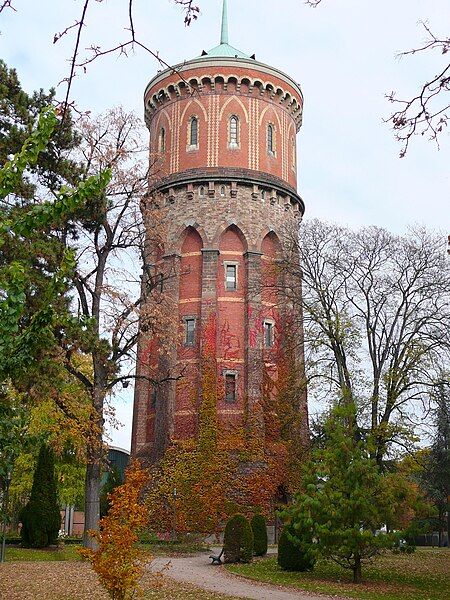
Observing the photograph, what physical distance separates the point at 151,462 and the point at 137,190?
553 inches

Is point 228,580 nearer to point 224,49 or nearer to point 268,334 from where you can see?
point 268,334

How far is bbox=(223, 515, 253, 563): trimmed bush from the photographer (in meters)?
21.2

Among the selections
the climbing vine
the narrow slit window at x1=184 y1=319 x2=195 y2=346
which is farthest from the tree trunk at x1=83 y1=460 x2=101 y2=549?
the narrow slit window at x1=184 y1=319 x2=195 y2=346

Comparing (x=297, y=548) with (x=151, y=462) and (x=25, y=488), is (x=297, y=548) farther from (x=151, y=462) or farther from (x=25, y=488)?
(x=25, y=488)

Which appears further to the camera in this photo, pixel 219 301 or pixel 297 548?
pixel 219 301

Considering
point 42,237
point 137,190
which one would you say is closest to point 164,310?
point 137,190

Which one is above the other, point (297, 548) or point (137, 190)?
Result: point (137, 190)

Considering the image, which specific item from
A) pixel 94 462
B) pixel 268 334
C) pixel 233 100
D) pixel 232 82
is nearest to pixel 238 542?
pixel 94 462

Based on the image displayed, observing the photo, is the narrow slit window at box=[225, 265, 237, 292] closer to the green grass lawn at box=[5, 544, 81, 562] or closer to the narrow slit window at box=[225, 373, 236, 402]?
the narrow slit window at box=[225, 373, 236, 402]

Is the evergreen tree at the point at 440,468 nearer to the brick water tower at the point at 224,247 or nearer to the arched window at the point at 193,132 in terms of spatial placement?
the brick water tower at the point at 224,247

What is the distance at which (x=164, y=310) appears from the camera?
76.9 ft

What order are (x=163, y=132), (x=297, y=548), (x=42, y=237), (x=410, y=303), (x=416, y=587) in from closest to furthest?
1. (x=416, y=587)
2. (x=42, y=237)
3. (x=297, y=548)
4. (x=410, y=303)
5. (x=163, y=132)

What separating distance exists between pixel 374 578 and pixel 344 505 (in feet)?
9.02

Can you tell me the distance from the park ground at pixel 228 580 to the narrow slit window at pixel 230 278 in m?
13.8
